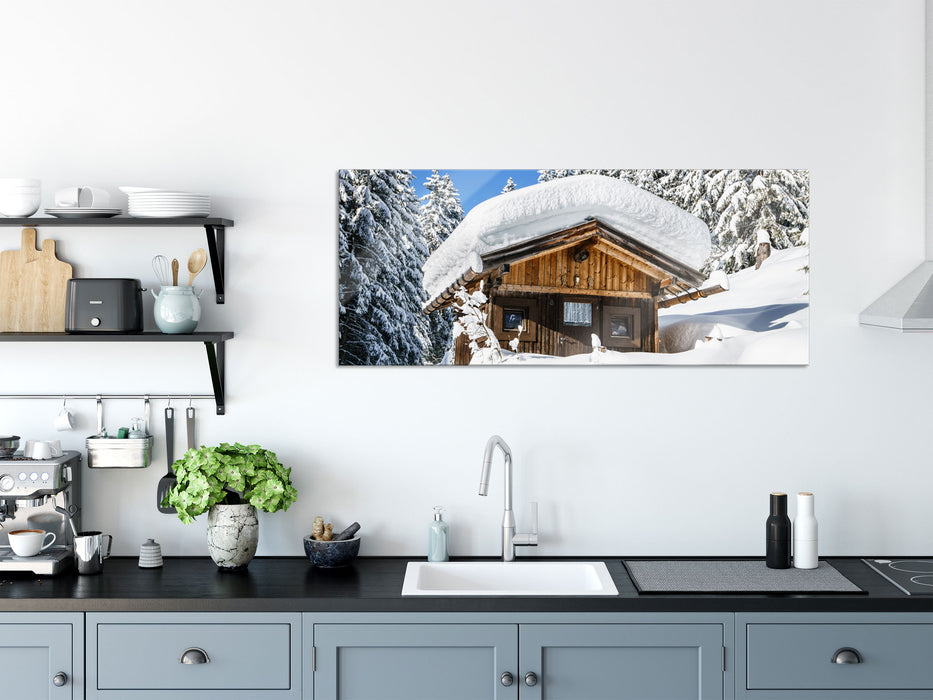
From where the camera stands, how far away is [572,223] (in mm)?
2822

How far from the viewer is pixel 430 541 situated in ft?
9.11

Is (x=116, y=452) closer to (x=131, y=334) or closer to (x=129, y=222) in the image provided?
(x=131, y=334)

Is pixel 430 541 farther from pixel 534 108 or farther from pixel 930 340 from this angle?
pixel 930 340

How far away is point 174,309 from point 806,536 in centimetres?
195

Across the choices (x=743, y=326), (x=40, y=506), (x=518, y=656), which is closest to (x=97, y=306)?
(x=40, y=506)

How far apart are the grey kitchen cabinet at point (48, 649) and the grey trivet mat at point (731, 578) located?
1.49 metres

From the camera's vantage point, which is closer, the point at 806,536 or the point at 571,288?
the point at 806,536

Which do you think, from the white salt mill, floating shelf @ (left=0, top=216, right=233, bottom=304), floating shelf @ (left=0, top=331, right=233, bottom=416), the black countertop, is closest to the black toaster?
floating shelf @ (left=0, top=331, right=233, bottom=416)

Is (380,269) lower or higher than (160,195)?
lower

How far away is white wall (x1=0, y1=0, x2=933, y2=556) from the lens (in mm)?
2797

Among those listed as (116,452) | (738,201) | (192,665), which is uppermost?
(738,201)

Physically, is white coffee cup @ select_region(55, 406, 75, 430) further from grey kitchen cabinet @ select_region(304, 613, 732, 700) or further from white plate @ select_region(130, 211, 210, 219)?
grey kitchen cabinet @ select_region(304, 613, 732, 700)

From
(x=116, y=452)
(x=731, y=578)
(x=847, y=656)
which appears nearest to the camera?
(x=847, y=656)

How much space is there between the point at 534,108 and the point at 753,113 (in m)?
0.67
